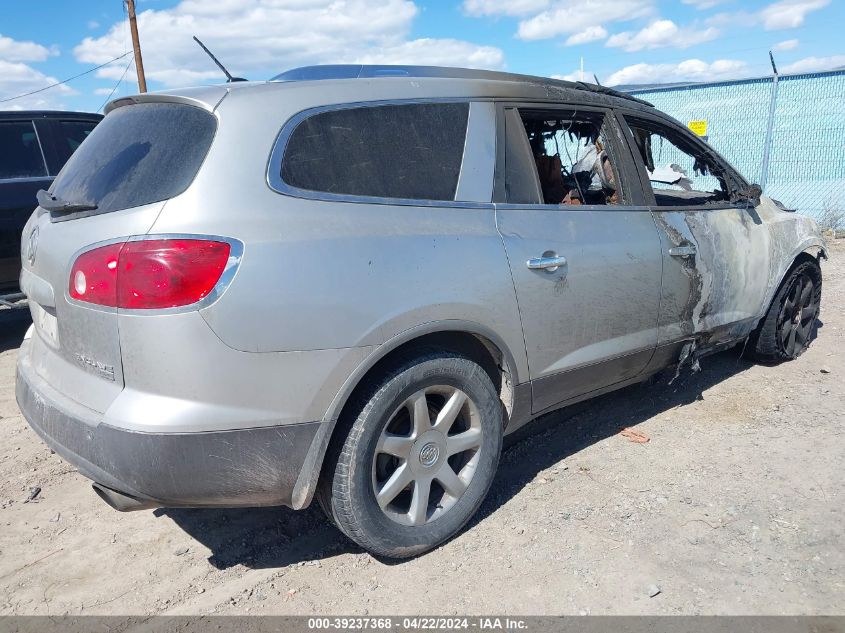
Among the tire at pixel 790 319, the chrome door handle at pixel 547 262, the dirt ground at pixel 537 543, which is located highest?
the chrome door handle at pixel 547 262

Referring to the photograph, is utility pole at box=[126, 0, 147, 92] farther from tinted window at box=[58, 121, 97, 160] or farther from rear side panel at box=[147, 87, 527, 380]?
rear side panel at box=[147, 87, 527, 380]

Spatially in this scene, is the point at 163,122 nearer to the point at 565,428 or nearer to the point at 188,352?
the point at 188,352

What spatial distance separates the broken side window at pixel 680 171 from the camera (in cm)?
403

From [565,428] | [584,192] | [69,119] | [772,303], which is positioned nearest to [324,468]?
[565,428]

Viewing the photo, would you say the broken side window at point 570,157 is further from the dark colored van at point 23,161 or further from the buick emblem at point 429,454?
the dark colored van at point 23,161

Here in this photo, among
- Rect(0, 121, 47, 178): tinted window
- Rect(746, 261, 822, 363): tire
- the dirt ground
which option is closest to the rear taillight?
the dirt ground

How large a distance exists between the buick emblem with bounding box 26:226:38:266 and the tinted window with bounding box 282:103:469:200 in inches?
45.6

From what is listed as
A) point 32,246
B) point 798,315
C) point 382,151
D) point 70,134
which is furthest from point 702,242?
point 70,134

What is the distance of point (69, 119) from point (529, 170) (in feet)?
17.4

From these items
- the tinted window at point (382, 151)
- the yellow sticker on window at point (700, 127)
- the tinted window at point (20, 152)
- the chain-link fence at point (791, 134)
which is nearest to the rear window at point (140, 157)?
the tinted window at point (382, 151)

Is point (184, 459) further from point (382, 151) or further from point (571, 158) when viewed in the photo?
point (571, 158)

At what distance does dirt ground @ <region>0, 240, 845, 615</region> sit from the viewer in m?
2.56

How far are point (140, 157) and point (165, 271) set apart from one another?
2.00ft

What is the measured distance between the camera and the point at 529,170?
3139mm
